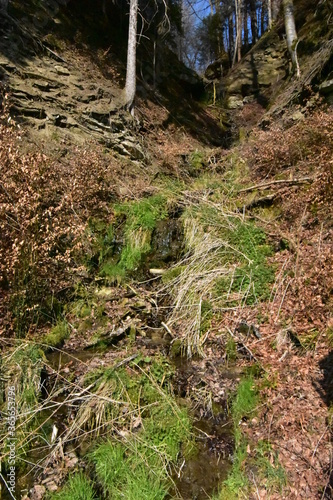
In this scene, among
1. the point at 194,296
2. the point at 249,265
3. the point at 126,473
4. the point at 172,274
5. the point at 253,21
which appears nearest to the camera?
the point at 126,473

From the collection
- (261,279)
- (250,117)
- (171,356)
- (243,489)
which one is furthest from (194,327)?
(250,117)

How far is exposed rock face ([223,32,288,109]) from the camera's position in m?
17.0

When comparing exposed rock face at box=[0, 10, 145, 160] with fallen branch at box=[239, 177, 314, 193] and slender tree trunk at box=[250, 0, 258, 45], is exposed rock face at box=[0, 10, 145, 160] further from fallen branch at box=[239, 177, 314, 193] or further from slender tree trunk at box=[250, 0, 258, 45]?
slender tree trunk at box=[250, 0, 258, 45]

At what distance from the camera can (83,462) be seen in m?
3.06

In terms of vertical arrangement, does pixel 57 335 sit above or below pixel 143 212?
below

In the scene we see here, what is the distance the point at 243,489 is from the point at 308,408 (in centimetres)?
94

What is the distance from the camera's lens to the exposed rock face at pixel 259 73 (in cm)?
1705

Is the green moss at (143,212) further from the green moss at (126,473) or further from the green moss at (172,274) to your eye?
the green moss at (126,473)

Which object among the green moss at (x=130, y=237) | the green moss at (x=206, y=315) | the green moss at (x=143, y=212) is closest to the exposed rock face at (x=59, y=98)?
the green moss at (x=143, y=212)

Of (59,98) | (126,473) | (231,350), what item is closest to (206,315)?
(231,350)

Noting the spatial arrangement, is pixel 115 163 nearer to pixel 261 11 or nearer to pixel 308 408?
pixel 308 408

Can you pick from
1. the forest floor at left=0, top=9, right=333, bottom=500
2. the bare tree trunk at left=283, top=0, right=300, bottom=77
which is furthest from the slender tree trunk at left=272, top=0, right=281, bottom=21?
the forest floor at left=0, top=9, right=333, bottom=500

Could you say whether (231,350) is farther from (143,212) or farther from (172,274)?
(143,212)

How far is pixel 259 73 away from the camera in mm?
17531
